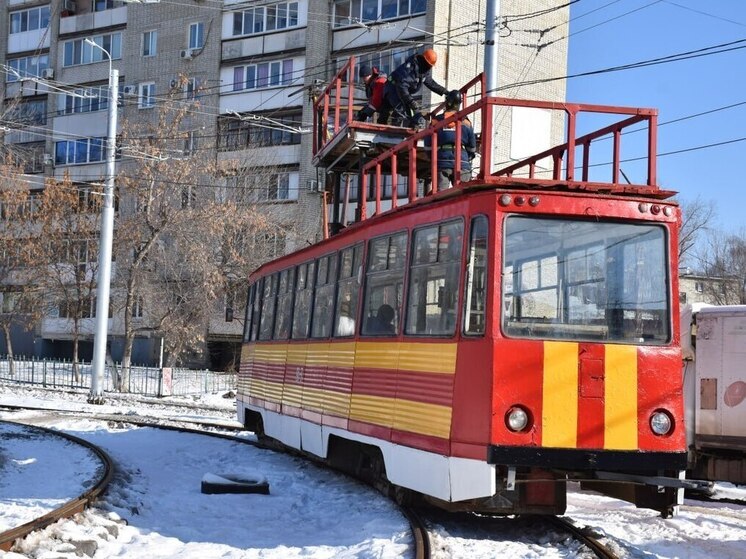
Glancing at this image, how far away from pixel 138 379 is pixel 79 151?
59.5ft

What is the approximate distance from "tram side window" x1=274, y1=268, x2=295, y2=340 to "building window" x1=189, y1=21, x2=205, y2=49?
33149 mm

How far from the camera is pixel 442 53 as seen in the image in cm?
3659

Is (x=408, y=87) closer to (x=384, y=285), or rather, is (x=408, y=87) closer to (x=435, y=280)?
(x=384, y=285)

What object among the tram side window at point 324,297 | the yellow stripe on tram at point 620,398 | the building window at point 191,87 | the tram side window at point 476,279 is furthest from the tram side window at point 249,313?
the building window at point 191,87

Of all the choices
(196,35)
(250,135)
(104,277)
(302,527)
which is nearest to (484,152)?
(302,527)

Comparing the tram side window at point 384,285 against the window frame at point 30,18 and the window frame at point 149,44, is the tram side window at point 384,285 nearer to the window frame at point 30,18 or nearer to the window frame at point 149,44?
the window frame at point 149,44

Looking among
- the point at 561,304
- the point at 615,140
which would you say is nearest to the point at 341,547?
the point at 561,304

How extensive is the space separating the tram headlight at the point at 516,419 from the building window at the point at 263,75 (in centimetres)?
3516

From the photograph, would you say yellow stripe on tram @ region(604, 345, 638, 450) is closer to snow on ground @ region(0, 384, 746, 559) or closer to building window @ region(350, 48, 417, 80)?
snow on ground @ region(0, 384, 746, 559)

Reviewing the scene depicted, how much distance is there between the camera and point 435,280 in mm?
8398

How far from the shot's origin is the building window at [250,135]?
4109 centimetres

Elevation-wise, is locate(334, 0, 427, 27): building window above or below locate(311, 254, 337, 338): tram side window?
above

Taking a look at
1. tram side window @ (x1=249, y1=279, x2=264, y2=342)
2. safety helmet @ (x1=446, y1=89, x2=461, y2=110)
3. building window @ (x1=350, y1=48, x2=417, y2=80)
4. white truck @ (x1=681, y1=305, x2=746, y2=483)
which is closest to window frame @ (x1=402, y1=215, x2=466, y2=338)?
safety helmet @ (x1=446, y1=89, x2=461, y2=110)

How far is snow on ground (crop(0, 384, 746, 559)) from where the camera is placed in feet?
25.3
